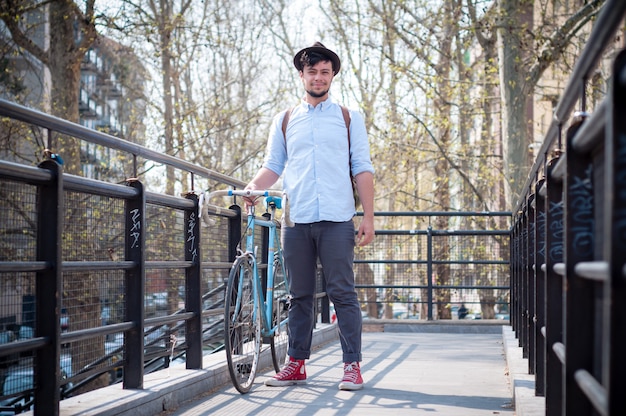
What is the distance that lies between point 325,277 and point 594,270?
3.60m

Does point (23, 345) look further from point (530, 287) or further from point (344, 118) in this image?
point (530, 287)

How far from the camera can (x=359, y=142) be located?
586 centimetres

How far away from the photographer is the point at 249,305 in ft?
18.5

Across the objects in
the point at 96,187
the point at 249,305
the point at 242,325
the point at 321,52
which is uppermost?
the point at 321,52

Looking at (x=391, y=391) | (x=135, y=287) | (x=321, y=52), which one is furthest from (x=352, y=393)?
(x=321, y=52)

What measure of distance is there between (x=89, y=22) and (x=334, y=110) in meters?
11.4

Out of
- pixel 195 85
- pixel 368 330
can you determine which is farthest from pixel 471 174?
pixel 368 330

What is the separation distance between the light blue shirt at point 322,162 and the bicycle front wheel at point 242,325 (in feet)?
1.86

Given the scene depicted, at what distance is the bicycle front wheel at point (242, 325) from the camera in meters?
5.25

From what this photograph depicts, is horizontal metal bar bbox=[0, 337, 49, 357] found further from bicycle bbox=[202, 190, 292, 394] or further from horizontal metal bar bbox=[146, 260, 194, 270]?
Result: bicycle bbox=[202, 190, 292, 394]

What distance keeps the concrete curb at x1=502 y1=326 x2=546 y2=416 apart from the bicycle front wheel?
1592 millimetres

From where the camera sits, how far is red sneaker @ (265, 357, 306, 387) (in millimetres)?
5789

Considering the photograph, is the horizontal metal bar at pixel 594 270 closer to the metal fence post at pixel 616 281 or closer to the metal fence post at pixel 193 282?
the metal fence post at pixel 616 281

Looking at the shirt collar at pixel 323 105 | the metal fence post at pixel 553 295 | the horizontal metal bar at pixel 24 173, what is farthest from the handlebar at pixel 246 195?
the metal fence post at pixel 553 295
